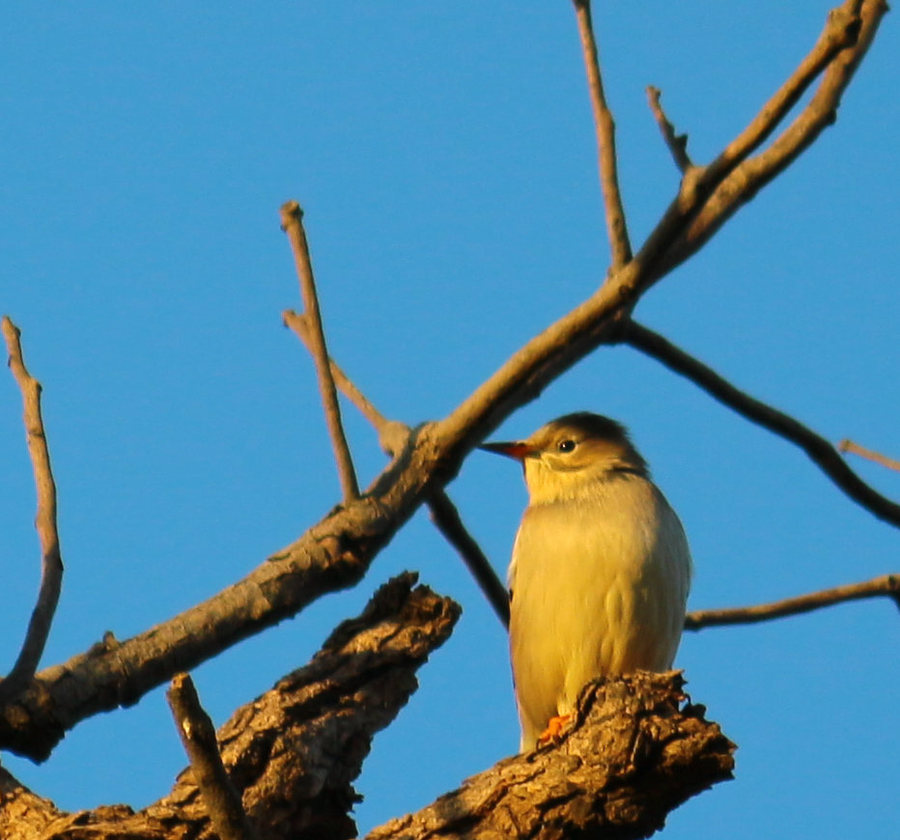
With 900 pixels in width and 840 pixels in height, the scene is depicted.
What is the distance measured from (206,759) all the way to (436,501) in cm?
271

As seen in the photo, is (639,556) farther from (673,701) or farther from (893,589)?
(673,701)

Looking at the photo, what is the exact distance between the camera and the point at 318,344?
4.94 m

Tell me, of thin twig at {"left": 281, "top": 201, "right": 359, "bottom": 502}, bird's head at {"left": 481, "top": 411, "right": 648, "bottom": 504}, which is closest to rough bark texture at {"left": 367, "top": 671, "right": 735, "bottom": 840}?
thin twig at {"left": 281, "top": 201, "right": 359, "bottom": 502}

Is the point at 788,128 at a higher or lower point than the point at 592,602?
higher

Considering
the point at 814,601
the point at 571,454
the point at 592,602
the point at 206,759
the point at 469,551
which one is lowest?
the point at 206,759

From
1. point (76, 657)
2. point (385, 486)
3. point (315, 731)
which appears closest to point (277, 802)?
point (315, 731)

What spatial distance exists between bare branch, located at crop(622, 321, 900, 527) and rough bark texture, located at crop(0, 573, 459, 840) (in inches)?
52.4

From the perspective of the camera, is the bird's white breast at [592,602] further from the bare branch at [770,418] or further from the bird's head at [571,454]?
the bare branch at [770,418]

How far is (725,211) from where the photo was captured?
5.12 metres

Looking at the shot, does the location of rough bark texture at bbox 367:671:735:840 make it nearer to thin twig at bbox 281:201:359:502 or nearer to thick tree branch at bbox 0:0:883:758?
thick tree branch at bbox 0:0:883:758

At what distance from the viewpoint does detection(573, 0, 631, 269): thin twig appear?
4.88 m

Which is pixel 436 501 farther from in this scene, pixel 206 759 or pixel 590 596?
pixel 206 759

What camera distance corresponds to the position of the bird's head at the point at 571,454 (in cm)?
793

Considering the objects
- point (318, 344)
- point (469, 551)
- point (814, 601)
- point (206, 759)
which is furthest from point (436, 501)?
point (206, 759)
